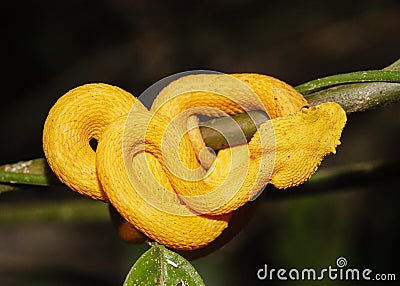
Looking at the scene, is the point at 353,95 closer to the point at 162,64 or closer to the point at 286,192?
the point at 286,192

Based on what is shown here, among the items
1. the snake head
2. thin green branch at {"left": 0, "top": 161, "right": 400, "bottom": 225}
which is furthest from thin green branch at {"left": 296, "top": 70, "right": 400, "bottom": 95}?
thin green branch at {"left": 0, "top": 161, "right": 400, "bottom": 225}

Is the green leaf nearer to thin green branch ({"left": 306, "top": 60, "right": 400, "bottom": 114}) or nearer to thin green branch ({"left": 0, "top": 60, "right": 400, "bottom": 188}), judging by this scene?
thin green branch ({"left": 0, "top": 60, "right": 400, "bottom": 188})

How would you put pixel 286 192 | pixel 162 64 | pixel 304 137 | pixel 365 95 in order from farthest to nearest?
pixel 162 64 → pixel 286 192 → pixel 365 95 → pixel 304 137

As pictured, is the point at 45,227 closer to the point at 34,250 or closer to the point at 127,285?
the point at 34,250

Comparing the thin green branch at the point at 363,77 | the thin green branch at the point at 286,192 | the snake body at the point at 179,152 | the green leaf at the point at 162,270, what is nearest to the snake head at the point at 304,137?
the snake body at the point at 179,152

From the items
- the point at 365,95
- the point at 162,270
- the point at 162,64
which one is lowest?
the point at 162,270

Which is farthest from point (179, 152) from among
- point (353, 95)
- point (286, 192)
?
point (286, 192)
